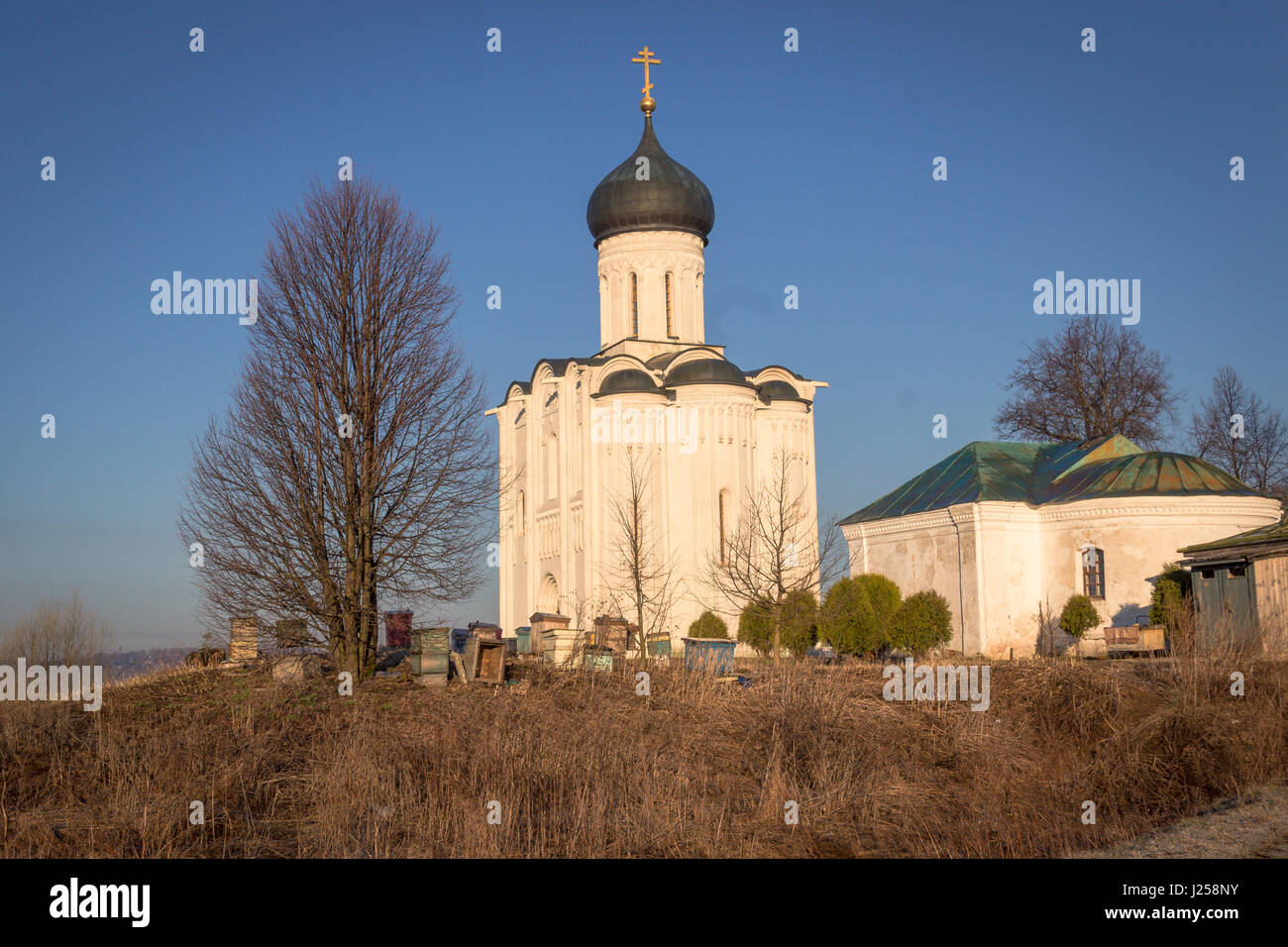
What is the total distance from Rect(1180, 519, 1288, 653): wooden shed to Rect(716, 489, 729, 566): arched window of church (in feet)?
43.5

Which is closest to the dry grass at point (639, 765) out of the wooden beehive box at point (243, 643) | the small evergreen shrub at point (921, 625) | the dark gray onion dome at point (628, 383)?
the wooden beehive box at point (243, 643)

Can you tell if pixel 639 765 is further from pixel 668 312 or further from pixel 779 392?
pixel 668 312

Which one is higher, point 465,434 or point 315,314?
point 315,314

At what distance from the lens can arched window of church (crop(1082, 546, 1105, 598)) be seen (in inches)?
993

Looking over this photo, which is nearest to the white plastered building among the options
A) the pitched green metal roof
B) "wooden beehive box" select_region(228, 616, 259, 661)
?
the pitched green metal roof

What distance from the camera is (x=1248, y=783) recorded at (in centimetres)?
1200

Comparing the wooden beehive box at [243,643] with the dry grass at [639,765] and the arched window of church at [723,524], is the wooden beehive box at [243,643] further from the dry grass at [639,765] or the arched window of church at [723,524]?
the arched window of church at [723,524]

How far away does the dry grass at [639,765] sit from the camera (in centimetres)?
983

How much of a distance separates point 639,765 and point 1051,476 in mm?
18957

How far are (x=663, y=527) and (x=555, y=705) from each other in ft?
59.5

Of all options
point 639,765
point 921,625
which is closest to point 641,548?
point 921,625

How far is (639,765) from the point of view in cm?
1154
